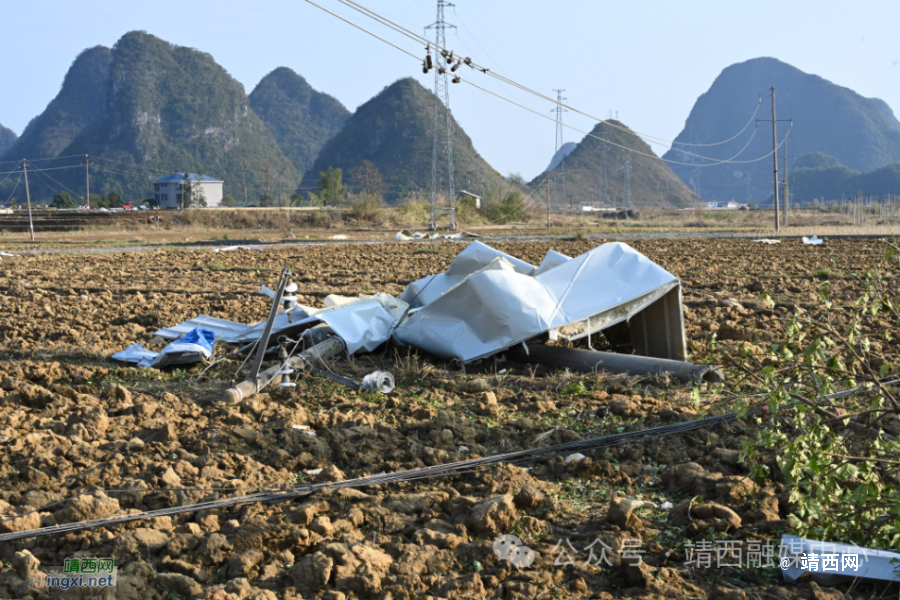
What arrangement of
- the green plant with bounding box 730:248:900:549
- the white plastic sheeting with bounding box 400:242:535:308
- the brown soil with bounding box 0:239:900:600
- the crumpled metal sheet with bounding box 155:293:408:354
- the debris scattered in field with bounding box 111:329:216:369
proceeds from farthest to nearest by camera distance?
the white plastic sheeting with bounding box 400:242:535:308
the crumpled metal sheet with bounding box 155:293:408:354
the debris scattered in field with bounding box 111:329:216:369
the brown soil with bounding box 0:239:900:600
the green plant with bounding box 730:248:900:549

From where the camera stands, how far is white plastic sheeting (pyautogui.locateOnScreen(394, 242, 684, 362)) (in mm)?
6152

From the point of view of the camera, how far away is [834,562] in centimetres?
289

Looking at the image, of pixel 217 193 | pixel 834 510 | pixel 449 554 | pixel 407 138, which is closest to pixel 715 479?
pixel 834 510

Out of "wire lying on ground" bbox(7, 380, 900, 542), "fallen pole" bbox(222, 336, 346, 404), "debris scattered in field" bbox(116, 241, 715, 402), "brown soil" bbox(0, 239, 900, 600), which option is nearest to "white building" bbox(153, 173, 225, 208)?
"debris scattered in field" bbox(116, 241, 715, 402)

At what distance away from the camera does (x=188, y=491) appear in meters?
3.75

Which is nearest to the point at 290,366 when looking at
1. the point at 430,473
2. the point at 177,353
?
the point at 177,353

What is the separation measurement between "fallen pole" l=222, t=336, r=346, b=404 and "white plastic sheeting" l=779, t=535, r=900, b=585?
3.80m

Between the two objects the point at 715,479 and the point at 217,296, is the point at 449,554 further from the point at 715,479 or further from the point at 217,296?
the point at 217,296

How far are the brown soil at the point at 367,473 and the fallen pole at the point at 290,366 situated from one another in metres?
0.09

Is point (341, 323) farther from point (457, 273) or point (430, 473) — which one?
point (430, 473)

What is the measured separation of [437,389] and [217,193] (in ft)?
283

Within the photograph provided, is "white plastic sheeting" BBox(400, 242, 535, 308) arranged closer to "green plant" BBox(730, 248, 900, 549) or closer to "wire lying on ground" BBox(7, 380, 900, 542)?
"wire lying on ground" BBox(7, 380, 900, 542)

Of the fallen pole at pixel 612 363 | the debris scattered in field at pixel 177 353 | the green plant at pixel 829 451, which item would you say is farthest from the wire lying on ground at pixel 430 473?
the debris scattered in field at pixel 177 353

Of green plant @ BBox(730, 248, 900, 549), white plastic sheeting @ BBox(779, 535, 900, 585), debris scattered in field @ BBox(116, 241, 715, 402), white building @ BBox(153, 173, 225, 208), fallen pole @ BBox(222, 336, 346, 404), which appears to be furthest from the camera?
white building @ BBox(153, 173, 225, 208)
